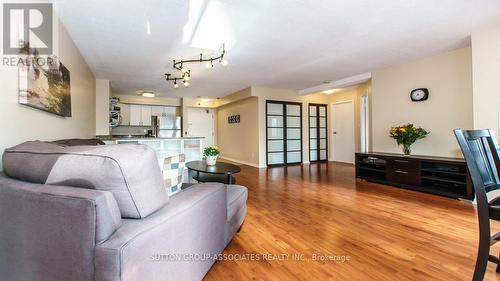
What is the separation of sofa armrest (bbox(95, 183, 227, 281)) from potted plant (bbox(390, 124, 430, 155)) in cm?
370

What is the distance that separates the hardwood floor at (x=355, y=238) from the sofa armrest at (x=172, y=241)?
13.1 inches

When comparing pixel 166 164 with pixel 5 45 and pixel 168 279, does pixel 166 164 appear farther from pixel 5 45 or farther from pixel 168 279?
pixel 5 45

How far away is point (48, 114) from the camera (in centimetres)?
215

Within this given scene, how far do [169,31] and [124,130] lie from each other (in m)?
5.70

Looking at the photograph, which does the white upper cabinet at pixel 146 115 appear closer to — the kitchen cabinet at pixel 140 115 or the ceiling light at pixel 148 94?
the kitchen cabinet at pixel 140 115

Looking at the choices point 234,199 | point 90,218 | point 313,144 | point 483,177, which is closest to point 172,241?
point 90,218

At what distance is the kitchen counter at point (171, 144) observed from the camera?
4.15m

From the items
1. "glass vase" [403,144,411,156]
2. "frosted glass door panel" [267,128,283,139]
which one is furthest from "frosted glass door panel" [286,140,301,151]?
"glass vase" [403,144,411,156]

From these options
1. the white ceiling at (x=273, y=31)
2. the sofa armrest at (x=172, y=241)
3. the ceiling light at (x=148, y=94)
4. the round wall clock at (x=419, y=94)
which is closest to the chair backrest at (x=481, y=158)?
the sofa armrest at (x=172, y=241)

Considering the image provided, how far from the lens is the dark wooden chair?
123 cm

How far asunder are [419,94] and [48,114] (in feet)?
17.4

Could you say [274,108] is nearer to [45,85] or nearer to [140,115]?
[140,115]

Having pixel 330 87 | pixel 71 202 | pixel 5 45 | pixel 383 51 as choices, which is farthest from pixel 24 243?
pixel 330 87

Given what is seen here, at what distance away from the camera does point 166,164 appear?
139 centimetres
